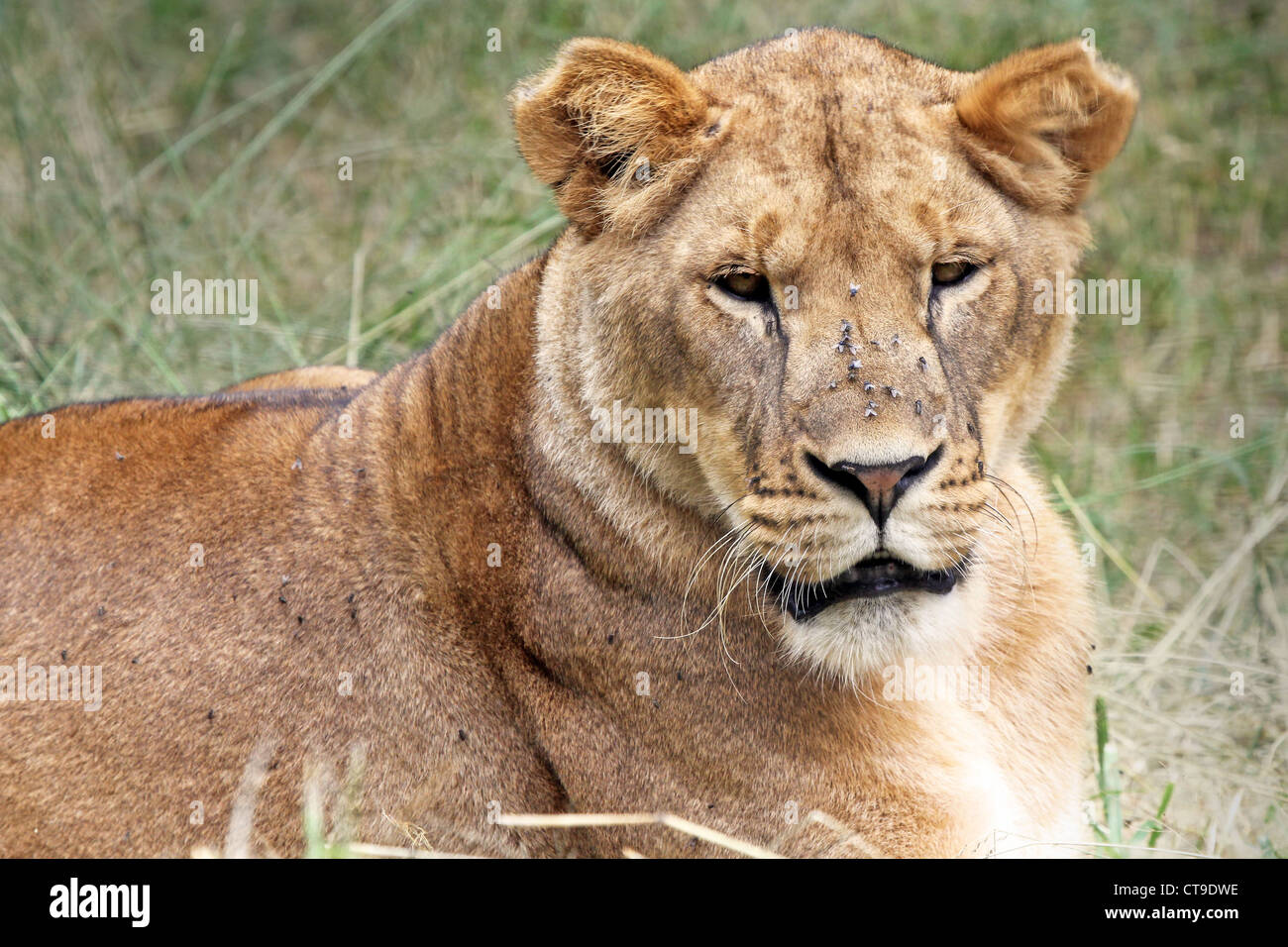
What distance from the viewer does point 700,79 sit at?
335 centimetres

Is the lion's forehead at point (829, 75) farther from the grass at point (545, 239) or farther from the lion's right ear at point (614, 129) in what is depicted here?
the grass at point (545, 239)

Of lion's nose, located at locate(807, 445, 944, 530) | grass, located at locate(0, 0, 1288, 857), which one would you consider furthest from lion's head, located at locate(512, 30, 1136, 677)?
grass, located at locate(0, 0, 1288, 857)

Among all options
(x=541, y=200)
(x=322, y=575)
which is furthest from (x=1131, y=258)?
(x=322, y=575)

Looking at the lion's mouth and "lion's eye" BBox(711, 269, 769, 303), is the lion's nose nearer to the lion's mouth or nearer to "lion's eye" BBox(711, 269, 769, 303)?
the lion's mouth

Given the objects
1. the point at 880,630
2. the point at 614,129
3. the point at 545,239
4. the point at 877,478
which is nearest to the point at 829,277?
the point at 877,478

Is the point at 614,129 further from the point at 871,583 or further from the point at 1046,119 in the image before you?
the point at 871,583

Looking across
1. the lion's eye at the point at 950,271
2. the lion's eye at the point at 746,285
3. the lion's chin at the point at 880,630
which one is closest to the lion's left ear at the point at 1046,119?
the lion's eye at the point at 950,271

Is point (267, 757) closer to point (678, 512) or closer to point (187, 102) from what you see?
point (678, 512)

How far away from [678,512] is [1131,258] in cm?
523

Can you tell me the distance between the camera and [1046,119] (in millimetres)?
3215

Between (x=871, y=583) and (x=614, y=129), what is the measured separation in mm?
1074

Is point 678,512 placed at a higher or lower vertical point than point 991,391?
lower

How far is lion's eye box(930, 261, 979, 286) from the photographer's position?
3064 millimetres
